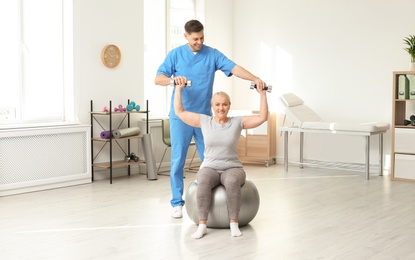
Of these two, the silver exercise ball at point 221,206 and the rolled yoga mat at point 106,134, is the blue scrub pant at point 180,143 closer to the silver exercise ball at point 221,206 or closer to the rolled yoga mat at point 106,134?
the silver exercise ball at point 221,206

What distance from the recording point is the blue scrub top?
14.0 feet

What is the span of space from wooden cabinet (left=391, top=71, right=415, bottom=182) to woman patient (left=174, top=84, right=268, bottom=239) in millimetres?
2716

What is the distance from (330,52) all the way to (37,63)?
3374 millimetres

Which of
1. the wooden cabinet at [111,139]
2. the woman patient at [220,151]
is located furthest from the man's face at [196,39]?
the wooden cabinet at [111,139]

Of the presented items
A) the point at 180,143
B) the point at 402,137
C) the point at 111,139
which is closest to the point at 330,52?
the point at 402,137

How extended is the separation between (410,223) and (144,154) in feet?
10.1

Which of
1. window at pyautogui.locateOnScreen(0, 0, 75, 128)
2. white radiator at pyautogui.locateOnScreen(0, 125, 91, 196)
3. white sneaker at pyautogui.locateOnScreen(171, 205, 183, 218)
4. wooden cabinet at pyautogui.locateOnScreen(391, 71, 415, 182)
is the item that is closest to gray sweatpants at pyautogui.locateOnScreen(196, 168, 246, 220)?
white sneaker at pyautogui.locateOnScreen(171, 205, 183, 218)

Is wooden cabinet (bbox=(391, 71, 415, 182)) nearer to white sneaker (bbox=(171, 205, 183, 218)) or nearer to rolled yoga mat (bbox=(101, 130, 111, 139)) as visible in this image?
white sneaker (bbox=(171, 205, 183, 218))

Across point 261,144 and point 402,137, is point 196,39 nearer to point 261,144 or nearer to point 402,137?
point 402,137

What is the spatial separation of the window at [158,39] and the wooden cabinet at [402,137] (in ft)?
8.73

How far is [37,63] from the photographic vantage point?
5.89 meters

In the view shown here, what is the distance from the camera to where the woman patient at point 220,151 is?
12.4 ft

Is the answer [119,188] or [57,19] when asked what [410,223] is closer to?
[119,188]

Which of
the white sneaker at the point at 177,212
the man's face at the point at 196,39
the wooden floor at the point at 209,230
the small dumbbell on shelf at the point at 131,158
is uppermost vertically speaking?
the man's face at the point at 196,39
